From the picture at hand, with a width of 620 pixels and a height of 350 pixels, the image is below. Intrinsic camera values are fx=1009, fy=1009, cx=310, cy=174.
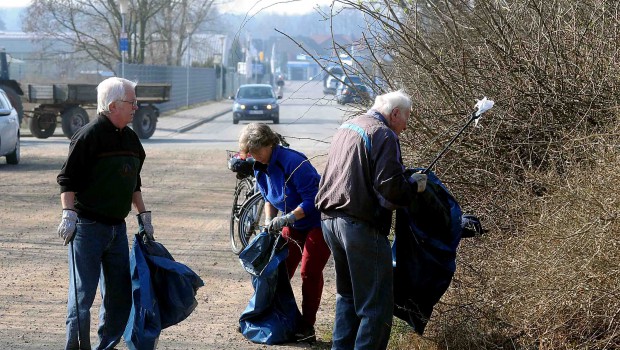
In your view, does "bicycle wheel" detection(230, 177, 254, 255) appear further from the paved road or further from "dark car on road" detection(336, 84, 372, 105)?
the paved road

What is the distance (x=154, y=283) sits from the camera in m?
5.87

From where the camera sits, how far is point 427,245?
18.2 ft

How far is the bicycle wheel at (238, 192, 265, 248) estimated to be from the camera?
31.3 feet

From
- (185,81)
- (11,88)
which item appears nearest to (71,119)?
(11,88)

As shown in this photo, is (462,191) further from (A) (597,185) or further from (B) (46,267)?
(B) (46,267)

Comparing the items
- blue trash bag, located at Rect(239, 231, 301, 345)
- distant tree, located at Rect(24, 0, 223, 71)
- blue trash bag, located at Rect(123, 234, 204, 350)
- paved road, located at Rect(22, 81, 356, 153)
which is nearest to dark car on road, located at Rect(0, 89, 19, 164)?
paved road, located at Rect(22, 81, 356, 153)

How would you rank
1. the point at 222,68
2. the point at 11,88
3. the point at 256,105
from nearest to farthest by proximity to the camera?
the point at 11,88
the point at 256,105
the point at 222,68

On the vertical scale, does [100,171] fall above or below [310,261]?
above

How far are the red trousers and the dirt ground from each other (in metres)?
0.27

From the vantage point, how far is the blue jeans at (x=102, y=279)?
222 inches

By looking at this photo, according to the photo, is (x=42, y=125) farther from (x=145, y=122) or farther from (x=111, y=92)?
(x=111, y=92)

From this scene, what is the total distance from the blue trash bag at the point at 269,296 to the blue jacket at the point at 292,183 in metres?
0.23

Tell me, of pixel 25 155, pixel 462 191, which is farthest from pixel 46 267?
pixel 25 155

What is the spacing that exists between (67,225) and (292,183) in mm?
1737
